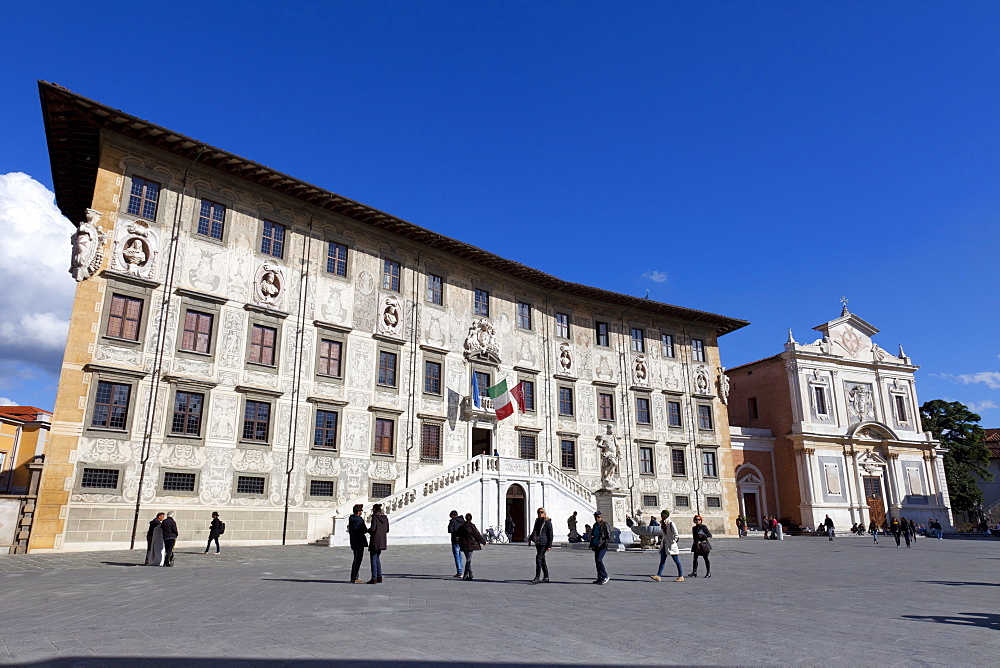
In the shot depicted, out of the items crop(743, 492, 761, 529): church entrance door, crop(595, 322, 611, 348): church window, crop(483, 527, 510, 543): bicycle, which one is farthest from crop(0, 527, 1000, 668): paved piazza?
crop(743, 492, 761, 529): church entrance door

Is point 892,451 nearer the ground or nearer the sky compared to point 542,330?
nearer the ground

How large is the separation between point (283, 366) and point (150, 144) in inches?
359

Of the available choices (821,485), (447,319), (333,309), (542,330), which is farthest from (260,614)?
(821,485)

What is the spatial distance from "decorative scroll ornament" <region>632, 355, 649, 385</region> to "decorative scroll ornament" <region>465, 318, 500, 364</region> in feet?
Answer: 30.6

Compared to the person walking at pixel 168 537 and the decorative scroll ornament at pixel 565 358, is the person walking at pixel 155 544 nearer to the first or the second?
the person walking at pixel 168 537

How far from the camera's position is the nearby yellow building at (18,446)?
116 feet

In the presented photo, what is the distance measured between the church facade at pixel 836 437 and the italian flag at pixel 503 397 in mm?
21158

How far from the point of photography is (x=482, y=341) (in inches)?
1232

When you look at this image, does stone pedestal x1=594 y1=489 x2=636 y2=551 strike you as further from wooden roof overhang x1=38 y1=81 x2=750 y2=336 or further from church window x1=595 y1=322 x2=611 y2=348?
wooden roof overhang x1=38 y1=81 x2=750 y2=336

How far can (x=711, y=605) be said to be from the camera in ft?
33.7

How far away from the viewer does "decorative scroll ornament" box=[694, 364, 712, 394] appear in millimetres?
39250

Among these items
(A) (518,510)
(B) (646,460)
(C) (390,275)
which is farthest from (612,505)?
(C) (390,275)

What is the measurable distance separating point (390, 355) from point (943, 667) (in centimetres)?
2380

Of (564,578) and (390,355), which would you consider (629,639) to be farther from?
(390,355)
